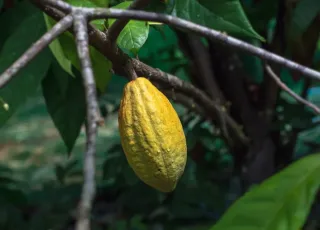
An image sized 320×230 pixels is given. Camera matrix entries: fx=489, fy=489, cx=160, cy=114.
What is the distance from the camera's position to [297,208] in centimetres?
42

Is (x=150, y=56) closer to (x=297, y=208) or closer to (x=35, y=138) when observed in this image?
(x=297, y=208)

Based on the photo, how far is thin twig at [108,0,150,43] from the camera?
33cm

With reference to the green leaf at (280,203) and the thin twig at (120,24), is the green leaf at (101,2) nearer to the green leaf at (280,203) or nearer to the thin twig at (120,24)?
the thin twig at (120,24)

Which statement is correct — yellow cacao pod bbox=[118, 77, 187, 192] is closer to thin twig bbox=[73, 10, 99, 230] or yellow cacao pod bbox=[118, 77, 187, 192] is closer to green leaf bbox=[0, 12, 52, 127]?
thin twig bbox=[73, 10, 99, 230]

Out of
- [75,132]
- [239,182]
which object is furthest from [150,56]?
[75,132]

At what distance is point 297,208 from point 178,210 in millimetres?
837

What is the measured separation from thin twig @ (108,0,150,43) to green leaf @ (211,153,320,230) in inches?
7.2

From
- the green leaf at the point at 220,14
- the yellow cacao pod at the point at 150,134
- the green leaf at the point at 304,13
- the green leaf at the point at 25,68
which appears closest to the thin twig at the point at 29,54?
the yellow cacao pod at the point at 150,134

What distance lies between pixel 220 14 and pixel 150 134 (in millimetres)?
183

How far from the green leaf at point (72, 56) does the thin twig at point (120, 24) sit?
0.20 ft

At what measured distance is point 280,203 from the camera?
0.44 meters

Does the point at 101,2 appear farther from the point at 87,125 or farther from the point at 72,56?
the point at 87,125

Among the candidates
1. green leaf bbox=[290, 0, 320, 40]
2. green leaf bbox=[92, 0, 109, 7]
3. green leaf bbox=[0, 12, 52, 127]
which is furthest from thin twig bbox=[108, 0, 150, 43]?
green leaf bbox=[290, 0, 320, 40]

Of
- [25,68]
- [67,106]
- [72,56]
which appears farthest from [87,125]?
[67,106]
